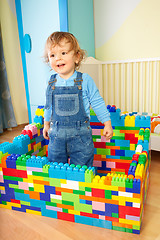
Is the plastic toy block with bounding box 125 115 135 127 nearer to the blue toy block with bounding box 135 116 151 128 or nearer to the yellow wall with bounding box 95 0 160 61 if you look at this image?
the blue toy block with bounding box 135 116 151 128

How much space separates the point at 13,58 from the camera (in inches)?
95.4

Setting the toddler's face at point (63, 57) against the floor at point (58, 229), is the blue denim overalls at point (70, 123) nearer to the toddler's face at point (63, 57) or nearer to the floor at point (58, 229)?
the toddler's face at point (63, 57)

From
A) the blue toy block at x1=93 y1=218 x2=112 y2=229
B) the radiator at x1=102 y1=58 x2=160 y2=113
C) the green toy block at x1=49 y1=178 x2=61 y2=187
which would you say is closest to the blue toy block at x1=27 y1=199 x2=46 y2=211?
the green toy block at x1=49 y1=178 x2=61 y2=187

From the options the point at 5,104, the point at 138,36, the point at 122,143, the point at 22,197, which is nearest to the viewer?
the point at 22,197

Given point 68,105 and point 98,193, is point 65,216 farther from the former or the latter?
point 68,105

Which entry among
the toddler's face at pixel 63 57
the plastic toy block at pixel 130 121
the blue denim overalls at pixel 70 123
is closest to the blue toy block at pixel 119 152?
the plastic toy block at pixel 130 121

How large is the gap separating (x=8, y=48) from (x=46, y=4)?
726 mm

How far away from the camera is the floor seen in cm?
81

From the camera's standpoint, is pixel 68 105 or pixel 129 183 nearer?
pixel 129 183

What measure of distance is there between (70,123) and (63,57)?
27 centimetres

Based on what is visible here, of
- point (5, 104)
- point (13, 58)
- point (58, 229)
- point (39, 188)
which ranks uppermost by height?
point (13, 58)

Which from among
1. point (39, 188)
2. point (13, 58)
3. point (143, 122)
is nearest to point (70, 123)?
point (39, 188)

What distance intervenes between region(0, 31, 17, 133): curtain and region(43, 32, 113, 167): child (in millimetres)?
1421

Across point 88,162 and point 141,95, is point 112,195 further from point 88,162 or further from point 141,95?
point 141,95
